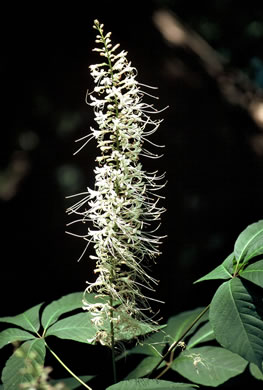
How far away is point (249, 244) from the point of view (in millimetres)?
1767

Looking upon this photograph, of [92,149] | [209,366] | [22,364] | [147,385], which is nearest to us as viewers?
[147,385]

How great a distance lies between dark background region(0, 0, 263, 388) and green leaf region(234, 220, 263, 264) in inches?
54.6

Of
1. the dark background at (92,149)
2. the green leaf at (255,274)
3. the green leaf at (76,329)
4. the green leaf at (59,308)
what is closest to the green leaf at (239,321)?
the green leaf at (255,274)

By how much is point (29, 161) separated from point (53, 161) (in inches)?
6.5

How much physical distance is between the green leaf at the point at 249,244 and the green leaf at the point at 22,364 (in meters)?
0.80

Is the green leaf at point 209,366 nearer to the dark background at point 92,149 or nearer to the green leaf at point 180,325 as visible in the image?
the green leaf at point 180,325

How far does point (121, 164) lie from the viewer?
62.0 inches

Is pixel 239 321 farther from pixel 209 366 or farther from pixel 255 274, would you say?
pixel 209 366

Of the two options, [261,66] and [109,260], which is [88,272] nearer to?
[109,260]

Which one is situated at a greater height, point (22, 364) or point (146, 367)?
point (22, 364)

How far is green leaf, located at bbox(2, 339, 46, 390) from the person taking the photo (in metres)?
1.64

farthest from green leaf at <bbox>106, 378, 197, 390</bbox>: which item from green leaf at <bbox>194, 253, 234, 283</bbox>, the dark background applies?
the dark background

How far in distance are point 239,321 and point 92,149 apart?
1.89 metres

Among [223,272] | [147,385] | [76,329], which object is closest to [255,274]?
[223,272]
